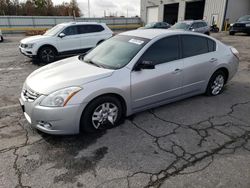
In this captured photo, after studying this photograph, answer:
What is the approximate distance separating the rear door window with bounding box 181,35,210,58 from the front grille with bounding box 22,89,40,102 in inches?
110

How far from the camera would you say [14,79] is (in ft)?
20.7

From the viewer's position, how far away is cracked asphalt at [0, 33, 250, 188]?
7.80ft

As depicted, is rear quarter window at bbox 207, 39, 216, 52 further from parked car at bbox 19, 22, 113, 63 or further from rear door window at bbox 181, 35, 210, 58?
parked car at bbox 19, 22, 113, 63

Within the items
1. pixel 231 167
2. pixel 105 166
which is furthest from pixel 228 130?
pixel 105 166

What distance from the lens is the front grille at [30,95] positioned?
117 inches

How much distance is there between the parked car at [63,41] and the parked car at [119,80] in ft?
17.1

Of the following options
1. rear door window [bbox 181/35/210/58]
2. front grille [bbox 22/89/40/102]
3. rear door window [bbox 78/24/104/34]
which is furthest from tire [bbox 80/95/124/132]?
rear door window [bbox 78/24/104/34]

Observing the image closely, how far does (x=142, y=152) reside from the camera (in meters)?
2.85

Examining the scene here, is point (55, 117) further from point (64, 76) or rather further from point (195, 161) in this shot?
point (195, 161)

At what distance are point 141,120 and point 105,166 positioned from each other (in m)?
1.33

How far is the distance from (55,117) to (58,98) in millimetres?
275

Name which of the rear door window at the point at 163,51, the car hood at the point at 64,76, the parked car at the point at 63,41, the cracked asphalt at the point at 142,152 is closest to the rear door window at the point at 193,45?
the rear door window at the point at 163,51

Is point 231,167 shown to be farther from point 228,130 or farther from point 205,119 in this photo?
point 205,119

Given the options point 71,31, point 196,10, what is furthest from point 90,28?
point 196,10
